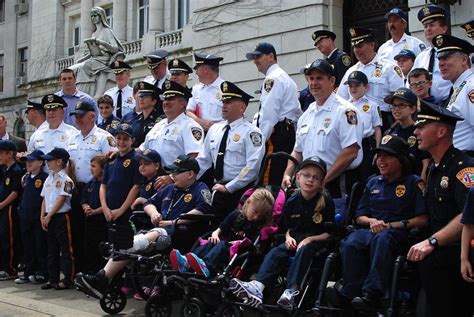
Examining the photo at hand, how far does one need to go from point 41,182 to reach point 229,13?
7.96 meters

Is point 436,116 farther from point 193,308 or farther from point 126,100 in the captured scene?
point 126,100

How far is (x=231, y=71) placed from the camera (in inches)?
619

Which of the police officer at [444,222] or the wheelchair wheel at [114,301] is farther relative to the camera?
the wheelchair wheel at [114,301]

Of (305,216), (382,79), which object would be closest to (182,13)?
(382,79)

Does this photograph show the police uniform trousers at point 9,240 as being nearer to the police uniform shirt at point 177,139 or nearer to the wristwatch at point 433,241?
the police uniform shirt at point 177,139

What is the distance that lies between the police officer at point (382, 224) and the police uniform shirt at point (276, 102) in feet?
7.07

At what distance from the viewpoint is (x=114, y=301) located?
6.95m

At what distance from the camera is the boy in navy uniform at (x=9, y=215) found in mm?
9656

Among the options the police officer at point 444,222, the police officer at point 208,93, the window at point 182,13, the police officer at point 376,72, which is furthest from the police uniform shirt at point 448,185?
the window at point 182,13

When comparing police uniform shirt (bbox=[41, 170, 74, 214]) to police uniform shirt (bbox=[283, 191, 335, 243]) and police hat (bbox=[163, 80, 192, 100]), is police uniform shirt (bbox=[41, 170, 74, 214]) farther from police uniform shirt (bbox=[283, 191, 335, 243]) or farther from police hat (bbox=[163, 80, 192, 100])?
police uniform shirt (bbox=[283, 191, 335, 243])

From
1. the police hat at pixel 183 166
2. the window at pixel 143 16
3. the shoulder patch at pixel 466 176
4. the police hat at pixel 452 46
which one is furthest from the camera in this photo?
the window at pixel 143 16

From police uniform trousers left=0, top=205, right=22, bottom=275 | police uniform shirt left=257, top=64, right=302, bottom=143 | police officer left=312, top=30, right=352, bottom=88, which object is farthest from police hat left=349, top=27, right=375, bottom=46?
police uniform trousers left=0, top=205, right=22, bottom=275

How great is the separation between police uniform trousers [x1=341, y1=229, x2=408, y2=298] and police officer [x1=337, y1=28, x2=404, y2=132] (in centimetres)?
268

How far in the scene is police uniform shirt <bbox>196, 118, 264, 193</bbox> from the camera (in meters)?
7.11
